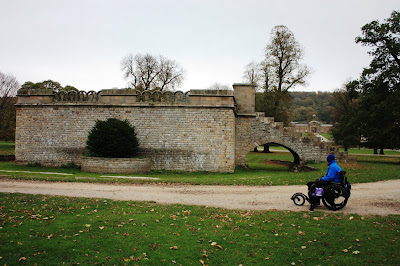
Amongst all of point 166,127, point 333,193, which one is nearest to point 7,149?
point 166,127

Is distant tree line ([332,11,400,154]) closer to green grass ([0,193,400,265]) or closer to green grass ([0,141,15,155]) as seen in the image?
green grass ([0,193,400,265])

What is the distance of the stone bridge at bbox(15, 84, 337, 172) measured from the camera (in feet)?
59.5

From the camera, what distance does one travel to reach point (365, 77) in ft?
74.8

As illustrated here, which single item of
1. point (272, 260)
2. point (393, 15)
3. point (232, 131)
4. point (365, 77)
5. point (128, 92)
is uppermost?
point (393, 15)

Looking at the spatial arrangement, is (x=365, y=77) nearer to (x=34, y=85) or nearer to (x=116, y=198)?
(x=116, y=198)

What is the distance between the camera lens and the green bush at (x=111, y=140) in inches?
678

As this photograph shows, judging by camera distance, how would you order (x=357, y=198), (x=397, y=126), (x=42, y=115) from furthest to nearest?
(x=397, y=126) → (x=42, y=115) → (x=357, y=198)

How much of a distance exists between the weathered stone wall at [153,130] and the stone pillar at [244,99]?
1.94 metres

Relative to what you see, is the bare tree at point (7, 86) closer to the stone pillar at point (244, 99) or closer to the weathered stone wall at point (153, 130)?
the weathered stone wall at point (153, 130)

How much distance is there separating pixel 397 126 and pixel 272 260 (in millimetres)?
19947

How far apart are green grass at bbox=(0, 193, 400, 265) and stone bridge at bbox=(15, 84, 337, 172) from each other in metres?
9.73

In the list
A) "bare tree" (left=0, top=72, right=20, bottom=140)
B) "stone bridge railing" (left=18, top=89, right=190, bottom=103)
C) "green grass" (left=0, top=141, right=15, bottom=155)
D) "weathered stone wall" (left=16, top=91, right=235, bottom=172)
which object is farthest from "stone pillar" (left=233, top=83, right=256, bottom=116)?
"bare tree" (left=0, top=72, right=20, bottom=140)

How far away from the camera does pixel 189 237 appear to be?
258 inches

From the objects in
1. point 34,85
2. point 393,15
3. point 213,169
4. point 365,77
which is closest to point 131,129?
point 213,169
